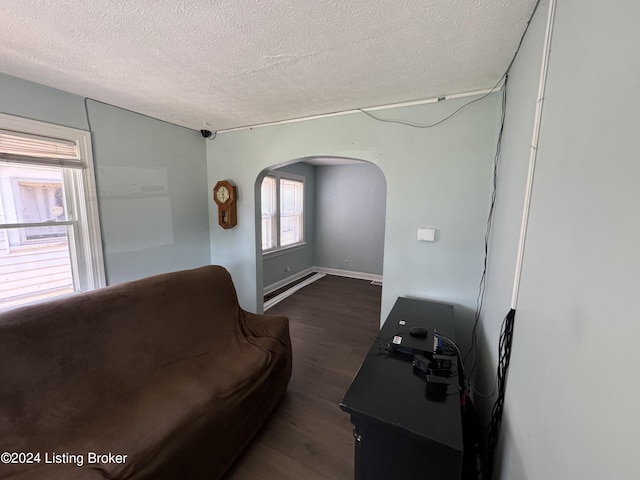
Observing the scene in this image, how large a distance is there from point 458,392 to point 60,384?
196 centimetres

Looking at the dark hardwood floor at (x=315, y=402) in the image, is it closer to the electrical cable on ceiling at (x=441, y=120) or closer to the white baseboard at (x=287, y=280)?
the white baseboard at (x=287, y=280)

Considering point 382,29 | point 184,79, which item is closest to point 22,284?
point 184,79

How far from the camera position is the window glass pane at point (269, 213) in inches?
173

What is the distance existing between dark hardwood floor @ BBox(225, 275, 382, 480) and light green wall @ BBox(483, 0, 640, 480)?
3.58 ft

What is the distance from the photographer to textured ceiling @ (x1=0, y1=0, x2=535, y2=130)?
111cm

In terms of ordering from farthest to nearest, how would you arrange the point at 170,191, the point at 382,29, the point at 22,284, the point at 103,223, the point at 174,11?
the point at 170,191 → the point at 103,223 → the point at 22,284 → the point at 382,29 → the point at 174,11

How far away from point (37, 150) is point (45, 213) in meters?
0.48

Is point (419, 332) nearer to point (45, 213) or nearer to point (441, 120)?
point (441, 120)

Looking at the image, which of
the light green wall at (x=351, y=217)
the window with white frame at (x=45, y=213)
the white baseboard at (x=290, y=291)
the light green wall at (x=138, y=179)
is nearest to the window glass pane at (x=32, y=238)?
the window with white frame at (x=45, y=213)

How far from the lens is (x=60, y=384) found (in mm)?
1248

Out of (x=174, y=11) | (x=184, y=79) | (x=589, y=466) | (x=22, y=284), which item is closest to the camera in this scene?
(x=589, y=466)

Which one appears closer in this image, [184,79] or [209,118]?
[184,79]

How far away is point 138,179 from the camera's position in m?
2.53

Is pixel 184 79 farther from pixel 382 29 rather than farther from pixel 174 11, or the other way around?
pixel 382 29
